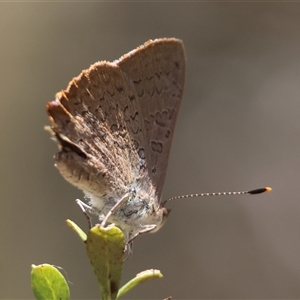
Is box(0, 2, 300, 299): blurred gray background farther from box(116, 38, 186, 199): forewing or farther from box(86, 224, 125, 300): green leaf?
box(86, 224, 125, 300): green leaf

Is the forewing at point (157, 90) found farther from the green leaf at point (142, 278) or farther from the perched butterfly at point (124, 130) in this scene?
the green leaf at point (142, 278)

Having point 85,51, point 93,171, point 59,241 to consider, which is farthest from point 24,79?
point 93,171

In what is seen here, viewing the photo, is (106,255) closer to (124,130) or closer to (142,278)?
(142,278)

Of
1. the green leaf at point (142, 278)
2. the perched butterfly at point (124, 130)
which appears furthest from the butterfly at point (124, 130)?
the green leaf at point (142, 278)

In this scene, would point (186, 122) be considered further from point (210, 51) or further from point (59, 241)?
point (59, 241)

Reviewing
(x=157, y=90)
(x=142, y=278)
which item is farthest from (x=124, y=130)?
(x=142, y=278)

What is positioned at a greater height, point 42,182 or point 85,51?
point 85,51

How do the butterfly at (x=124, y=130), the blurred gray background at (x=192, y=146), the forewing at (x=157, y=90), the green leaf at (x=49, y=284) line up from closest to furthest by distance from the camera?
the green leaf at (x=49, y=284) → the butterfly at (x=124, y=130) → the forewing at (x=157, y=90) → the blurred gray background at (x=192, y=146)
